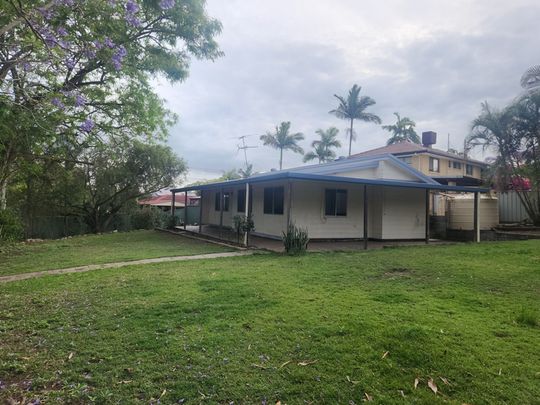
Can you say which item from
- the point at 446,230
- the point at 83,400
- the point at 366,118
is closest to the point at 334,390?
the point at 83,400

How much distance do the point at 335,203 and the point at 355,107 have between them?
27104mm

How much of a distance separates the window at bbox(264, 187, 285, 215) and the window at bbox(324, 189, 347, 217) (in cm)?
168

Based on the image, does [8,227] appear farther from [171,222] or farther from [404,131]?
[404,131]

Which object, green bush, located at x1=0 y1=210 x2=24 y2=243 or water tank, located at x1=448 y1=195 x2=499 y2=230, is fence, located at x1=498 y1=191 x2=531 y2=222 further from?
green bush, located at x1=0 y1=210 x2=24 y2=243

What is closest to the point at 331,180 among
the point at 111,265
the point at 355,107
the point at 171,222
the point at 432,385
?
the point at 111,265

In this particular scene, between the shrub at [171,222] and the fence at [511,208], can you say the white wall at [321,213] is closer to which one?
the fence at [511,208]

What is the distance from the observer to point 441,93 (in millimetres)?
22203

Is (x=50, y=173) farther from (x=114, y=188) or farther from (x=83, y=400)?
(x=83, y=400)

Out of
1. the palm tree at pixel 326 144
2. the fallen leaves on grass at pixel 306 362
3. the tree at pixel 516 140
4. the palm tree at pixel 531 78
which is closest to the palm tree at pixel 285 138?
the palm tree at pixel 326 144

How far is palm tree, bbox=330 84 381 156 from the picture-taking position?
38375mm

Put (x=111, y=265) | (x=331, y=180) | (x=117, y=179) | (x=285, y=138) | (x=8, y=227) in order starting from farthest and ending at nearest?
(x=285, y=138) → (x=117, y=179) → (x=8, y=227) → (x=331, y=180) → (x=111, y=265)

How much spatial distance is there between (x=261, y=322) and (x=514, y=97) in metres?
17.7

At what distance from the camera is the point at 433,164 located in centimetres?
3077

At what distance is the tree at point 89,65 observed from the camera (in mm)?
5355
